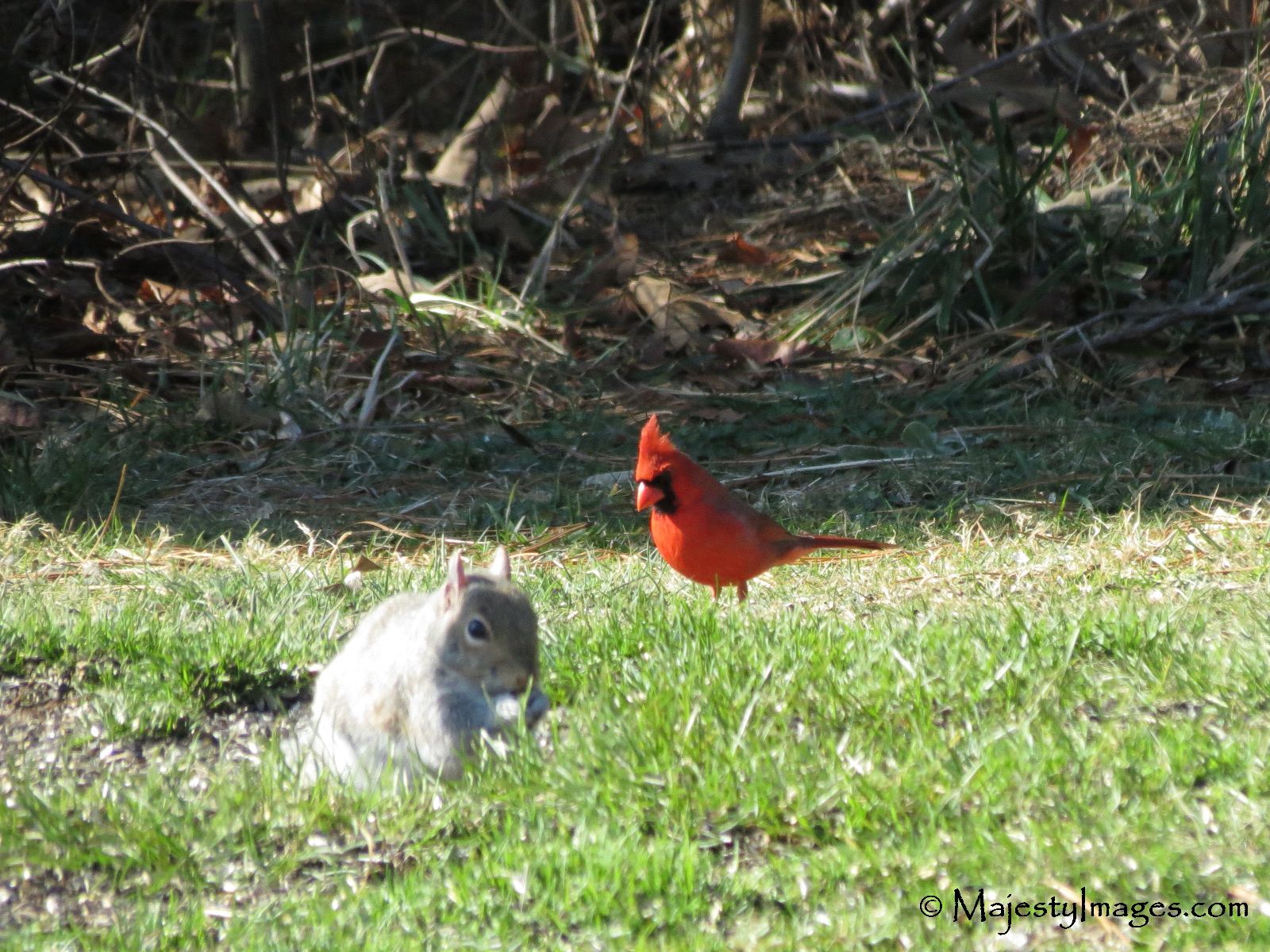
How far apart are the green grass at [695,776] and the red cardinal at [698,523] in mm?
149

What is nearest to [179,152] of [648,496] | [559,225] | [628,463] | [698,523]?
[559,225]

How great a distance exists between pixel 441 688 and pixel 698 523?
1.36 m

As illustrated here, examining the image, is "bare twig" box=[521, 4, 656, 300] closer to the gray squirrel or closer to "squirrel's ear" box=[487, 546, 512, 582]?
"squirrel's ear" box=[487, 546, 512, 582]

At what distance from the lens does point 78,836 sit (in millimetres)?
2814

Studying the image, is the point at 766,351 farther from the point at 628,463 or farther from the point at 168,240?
the point at 168,240

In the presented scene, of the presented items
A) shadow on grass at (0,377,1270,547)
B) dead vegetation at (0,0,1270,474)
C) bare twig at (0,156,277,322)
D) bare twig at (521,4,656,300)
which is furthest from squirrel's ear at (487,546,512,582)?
bare twig at (521,4,656,300)

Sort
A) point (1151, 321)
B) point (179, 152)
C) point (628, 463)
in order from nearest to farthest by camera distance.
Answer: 1. point (628, 463)
2. point (1151, 321)
3. point (179, 152)

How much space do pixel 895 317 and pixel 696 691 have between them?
4.95 m

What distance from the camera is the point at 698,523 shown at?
4137mm

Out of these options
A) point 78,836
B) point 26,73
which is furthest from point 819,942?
point 26,73

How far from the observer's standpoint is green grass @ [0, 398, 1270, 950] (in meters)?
2.47

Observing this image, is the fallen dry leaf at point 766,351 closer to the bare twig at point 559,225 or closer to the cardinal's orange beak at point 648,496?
the bare twig at point 559,225

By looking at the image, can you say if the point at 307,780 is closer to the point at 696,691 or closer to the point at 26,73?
the point at 696,691

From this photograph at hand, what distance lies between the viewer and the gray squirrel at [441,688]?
290 centimetres
